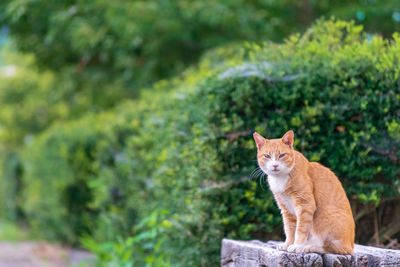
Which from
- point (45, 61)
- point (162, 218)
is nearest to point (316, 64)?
point (162, 218)

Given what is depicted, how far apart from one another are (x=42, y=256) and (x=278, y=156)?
7461 mm

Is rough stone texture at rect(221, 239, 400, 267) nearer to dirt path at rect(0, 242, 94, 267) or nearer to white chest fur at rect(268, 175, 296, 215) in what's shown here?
white chest fur at rect(268, 175, 296, 215)

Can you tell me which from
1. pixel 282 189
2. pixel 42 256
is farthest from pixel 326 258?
pixel 42 256

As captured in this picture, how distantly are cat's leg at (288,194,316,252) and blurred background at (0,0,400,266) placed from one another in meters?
1.07

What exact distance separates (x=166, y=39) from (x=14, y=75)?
1122cm

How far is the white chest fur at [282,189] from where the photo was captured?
3.36 meters

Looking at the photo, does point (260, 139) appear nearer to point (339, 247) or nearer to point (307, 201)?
point (307, 201)

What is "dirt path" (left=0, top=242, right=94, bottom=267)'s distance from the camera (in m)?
8.79

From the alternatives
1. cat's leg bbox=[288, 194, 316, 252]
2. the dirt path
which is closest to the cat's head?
cat's leg bbox=[288, 194, 316, 252]

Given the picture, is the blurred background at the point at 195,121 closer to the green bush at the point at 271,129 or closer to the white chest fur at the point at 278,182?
the green bush at the point at 271,129

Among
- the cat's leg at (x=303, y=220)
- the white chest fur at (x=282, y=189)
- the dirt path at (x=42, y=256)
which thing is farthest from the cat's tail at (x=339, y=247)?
the dirt path at (x=42, y=256)

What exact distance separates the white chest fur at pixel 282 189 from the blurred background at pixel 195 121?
39.0 inches

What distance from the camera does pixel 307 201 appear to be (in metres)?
3.29

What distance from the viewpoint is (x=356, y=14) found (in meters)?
9.18
